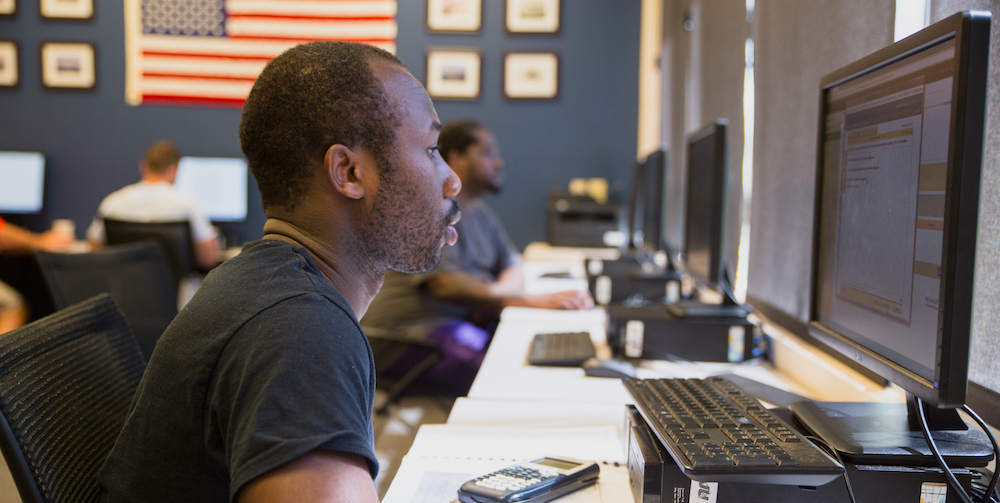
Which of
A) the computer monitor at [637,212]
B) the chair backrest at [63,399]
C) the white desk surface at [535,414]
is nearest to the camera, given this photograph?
the chair backrest at [63,399]

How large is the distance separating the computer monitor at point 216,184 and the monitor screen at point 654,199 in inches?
112

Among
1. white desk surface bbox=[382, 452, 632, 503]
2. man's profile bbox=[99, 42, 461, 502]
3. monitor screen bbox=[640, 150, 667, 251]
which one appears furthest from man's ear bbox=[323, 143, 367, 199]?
monitor screen bbox=[640, 150, 667, 251]

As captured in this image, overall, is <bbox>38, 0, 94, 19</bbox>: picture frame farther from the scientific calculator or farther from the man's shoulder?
the scientific calculator

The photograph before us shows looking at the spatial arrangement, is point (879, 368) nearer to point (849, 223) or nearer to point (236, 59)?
point (849, 223)

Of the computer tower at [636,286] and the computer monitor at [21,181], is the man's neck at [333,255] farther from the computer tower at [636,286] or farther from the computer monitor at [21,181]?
the computer monitor at [21,181]

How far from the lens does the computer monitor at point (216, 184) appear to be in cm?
456

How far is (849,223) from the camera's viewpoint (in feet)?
3.09

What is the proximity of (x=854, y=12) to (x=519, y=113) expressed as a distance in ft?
11.1

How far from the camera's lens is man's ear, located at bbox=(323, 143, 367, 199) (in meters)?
0.81

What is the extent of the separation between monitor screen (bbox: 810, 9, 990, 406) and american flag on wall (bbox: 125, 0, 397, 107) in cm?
397

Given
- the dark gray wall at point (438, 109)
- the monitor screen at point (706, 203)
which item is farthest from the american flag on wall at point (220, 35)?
the monitor screen at point (706, 203)

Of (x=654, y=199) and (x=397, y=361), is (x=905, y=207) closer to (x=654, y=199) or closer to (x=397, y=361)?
(x=397, y=361)

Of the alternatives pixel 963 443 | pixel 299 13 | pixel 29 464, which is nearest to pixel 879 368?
pixel 963 443

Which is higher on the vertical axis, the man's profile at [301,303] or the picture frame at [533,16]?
the picture frame at [533,16]
